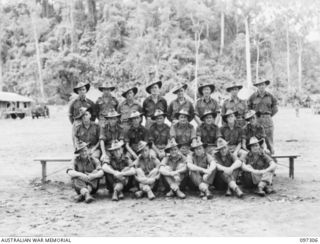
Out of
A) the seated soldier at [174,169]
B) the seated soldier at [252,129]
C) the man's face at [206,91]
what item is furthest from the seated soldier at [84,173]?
the seated soldier at [252,129]

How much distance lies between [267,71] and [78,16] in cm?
2559

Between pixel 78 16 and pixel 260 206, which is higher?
pixel 78 16

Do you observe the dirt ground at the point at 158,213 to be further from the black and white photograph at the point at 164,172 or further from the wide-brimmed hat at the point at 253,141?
the wide-brimmed hat at the point at 253,141

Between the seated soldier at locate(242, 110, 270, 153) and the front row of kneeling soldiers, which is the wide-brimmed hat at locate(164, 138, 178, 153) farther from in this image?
the seated soldier at locate(242, 110, 270, 153)

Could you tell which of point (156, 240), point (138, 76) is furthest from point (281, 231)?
point (138, 76)

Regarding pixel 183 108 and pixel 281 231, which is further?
pixel 183 108

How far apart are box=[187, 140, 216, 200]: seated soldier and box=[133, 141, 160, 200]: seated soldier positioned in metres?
0.57

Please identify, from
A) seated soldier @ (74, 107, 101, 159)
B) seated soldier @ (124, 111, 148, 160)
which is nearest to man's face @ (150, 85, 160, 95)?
seated soldier @ (124, 111, 148, 160)

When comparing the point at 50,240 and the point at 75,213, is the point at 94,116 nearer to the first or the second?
the point at 75,213

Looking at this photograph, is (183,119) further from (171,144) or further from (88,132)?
(88,132)

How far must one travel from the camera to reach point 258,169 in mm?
6969

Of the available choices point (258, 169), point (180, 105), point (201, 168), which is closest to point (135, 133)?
point (180, 105)

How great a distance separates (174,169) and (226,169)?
0.87 m

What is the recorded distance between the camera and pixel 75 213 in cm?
584
